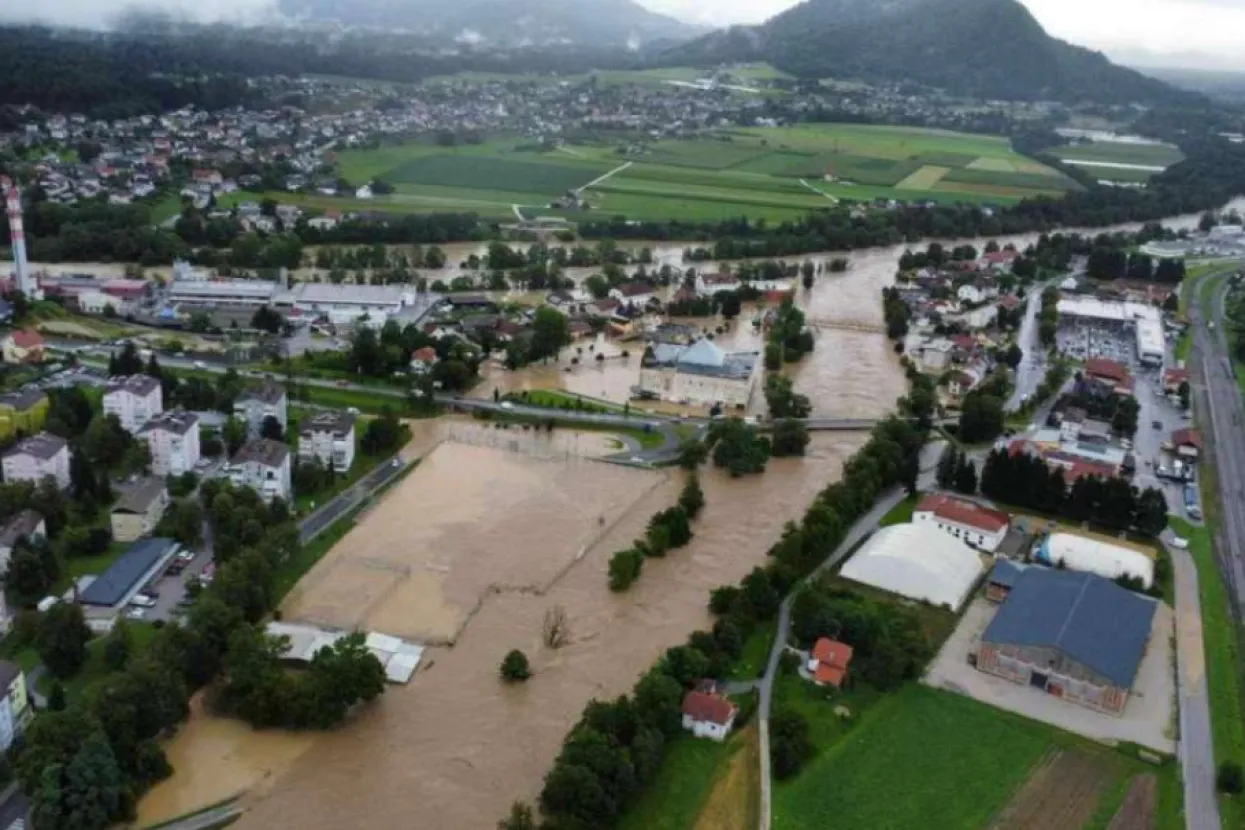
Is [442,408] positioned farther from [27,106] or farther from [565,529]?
[27,106]

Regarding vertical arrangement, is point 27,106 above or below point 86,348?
above

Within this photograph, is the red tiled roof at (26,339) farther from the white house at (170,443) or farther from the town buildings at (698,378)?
the town buildings at (698,378)

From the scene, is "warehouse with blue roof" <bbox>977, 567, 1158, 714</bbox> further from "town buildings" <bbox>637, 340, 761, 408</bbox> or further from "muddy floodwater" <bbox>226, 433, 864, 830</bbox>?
"town buildings" <bbox>637, 340, 761, 408</bbox>

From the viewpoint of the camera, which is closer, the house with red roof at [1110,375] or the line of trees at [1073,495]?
the line of trees at [1073,495]

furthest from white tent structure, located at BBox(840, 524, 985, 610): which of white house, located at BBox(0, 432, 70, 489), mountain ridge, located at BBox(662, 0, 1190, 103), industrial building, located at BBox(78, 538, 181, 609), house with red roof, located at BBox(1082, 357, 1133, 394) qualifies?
mountain ridge, located at BBox(662, 0, 1190, 103)

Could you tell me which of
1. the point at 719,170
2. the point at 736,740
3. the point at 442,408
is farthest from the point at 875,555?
the point at 719,170

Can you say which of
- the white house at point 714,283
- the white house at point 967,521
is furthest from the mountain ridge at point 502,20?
the white house at point 967,521
